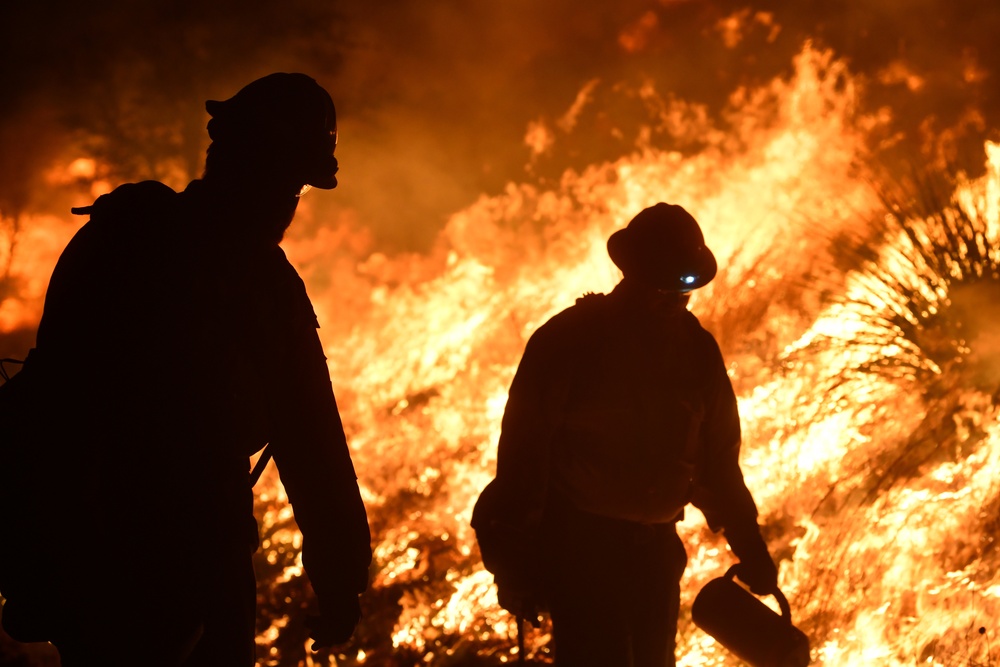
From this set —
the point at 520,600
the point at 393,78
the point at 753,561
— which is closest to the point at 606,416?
the point at 520,600

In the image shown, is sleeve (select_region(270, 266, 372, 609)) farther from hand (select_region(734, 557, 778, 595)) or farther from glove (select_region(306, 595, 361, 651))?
hand (select_region(734, 557, 778, 595))

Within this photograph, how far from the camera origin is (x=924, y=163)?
12.7ft

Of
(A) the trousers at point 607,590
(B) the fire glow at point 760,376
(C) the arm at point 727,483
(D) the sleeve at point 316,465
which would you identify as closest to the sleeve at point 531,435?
(A) the trousers at point 607,590

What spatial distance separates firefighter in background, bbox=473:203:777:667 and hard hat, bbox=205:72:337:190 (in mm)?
1009

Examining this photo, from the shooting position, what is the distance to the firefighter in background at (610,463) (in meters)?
2.25

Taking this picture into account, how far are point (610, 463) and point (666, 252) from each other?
0.72m

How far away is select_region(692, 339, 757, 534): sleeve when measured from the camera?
2.51 m

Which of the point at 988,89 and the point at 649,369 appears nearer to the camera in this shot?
the point at 649,369

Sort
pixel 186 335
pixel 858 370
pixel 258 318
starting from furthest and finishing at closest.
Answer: pixel 858 370 → pixel 258 318 → pixel 186 335

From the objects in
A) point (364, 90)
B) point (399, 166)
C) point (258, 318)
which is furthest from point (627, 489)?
point (364, 90)

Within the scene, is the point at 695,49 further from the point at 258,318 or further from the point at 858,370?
the point at 258,318

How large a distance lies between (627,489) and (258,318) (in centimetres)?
134

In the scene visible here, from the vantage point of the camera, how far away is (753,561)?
8.14 ft

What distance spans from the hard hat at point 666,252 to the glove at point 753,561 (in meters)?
0.95
